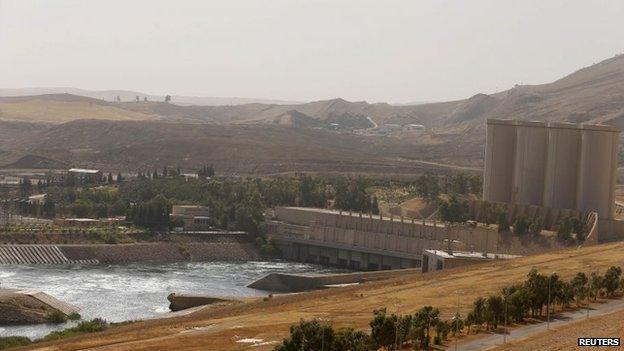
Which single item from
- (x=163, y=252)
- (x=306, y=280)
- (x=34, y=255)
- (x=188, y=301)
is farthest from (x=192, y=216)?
(x=188, y=301)

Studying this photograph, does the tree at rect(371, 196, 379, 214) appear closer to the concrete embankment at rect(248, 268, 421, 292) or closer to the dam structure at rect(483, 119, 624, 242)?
the dam structure at rect(483, 119, 624, 242)

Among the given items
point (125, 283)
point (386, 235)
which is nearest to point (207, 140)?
point (386, 235)

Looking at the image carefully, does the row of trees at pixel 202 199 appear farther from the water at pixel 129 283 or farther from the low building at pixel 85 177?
the water at pixel 129 283

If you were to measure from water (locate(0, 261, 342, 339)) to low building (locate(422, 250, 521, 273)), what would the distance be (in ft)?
33.0

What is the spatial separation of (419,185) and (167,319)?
207ft

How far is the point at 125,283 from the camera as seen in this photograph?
265ft

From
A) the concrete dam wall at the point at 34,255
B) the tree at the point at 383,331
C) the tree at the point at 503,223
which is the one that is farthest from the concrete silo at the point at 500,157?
the tree at the point at 383,331

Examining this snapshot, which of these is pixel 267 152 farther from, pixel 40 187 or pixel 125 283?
pixel 125 283

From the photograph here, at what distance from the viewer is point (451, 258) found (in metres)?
77.1

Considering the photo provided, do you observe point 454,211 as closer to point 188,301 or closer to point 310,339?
point 188,301

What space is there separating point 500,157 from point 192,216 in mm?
25624

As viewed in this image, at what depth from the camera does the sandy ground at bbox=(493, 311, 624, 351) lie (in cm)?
3881

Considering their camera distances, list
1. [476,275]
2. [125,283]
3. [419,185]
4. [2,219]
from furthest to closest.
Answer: [419,185] → [2,219] → [125,283] → [476,275]

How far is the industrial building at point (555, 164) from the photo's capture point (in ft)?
302
